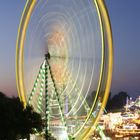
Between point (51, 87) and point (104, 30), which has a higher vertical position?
point (104, 30)

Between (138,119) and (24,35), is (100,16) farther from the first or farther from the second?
(138,119)

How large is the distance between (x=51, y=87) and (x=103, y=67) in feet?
13.5

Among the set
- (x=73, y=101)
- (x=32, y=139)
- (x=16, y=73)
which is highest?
(x=16, y=73)

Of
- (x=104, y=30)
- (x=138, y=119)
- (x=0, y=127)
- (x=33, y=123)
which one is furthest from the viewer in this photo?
(x=138, y=119)

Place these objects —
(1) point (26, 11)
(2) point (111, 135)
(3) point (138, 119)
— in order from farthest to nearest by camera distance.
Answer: (3) point (138, 119) → (2) point (111, 135) → (1) point (26, 11)

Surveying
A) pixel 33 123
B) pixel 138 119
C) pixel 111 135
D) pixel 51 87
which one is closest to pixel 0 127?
pixel 33 123

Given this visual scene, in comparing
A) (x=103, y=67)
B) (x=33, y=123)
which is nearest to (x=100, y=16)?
(x=103, y=67)

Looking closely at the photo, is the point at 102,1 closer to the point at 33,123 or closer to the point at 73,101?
the point at 73,101

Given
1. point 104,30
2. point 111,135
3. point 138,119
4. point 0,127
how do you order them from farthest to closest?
point 138,119
point 111,135
point 104,30
point 0,127

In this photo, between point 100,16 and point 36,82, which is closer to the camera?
point 100,16

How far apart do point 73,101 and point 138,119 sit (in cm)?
4112

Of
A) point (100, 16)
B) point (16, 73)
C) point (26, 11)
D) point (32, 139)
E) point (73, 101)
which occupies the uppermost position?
point (26, 11)

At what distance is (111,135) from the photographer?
57.7 metres

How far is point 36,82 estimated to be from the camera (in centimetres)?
2683
